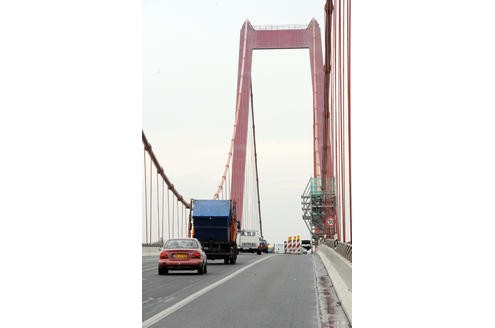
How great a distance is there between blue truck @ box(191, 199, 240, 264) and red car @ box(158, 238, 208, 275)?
11.4 meters

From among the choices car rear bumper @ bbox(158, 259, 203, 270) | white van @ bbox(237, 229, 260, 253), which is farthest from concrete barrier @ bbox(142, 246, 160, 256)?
car rear bumper @ bbox(158, 259, 203, 270)

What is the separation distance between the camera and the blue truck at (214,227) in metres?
41.6

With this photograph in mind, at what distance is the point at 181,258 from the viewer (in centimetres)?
2981

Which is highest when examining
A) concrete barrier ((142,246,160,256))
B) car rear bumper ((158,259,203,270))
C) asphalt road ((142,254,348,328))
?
asphalt road ((142,254,348,328))

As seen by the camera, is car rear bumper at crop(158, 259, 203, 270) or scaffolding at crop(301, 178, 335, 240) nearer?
car rear bumper at crop(158, 259, 203, 270)

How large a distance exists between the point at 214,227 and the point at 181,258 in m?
12.0

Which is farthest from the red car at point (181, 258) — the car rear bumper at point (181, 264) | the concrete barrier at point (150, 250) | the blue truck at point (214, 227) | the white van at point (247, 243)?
the white van at point (247, 243)

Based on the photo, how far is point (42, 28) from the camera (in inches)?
406

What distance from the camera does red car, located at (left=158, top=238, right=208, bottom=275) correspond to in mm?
29688

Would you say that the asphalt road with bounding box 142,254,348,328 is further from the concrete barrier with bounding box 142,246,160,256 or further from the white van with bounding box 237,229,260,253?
the white van with bounding box 237,229,260,253

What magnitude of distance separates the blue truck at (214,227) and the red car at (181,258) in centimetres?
1137

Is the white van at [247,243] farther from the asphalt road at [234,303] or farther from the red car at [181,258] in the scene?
the asphalt road at [234,303]
